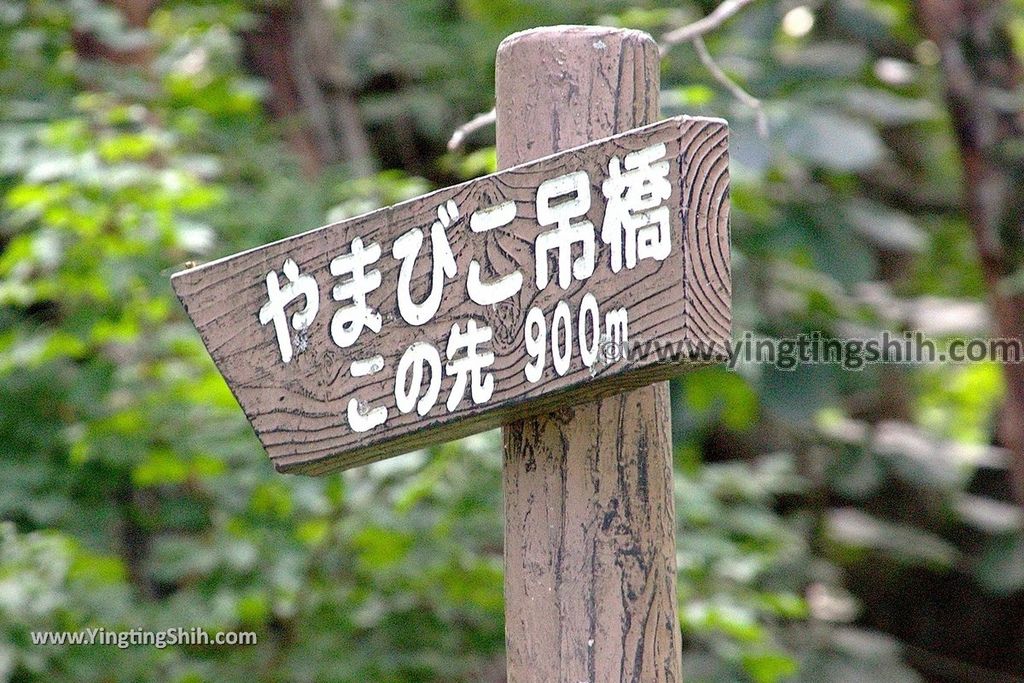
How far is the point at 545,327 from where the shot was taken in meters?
1.05

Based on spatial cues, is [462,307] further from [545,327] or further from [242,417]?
[242,417]

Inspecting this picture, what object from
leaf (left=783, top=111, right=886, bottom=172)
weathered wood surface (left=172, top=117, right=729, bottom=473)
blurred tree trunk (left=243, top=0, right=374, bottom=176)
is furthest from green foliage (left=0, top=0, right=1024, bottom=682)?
weathered wood surface (left=172, top=117, right=729, bottom=473)

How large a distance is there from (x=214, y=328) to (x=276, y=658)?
1602 millimetres

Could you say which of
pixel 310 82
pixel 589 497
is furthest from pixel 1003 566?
pixel 589 497

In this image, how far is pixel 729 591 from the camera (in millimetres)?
2785

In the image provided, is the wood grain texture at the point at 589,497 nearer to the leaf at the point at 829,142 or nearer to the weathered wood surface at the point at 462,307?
the weathered wood surface at the point at 462,307

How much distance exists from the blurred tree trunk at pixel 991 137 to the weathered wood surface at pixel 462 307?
2860mm

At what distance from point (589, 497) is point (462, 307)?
0.78ft

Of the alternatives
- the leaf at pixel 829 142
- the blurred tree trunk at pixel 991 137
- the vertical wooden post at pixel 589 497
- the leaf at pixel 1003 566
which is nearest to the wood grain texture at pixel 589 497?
the vertical wooden post at pixel 589 497

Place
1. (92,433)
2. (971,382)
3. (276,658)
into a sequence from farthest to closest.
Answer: (971,382) → (276,658) → (92,433)

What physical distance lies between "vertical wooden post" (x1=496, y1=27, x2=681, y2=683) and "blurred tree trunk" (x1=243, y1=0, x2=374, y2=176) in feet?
9.66

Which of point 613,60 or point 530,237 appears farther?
point 613,60

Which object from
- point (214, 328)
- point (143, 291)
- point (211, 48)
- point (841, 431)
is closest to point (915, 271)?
point (841, 431)

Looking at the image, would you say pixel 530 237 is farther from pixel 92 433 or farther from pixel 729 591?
pixel 729 591
